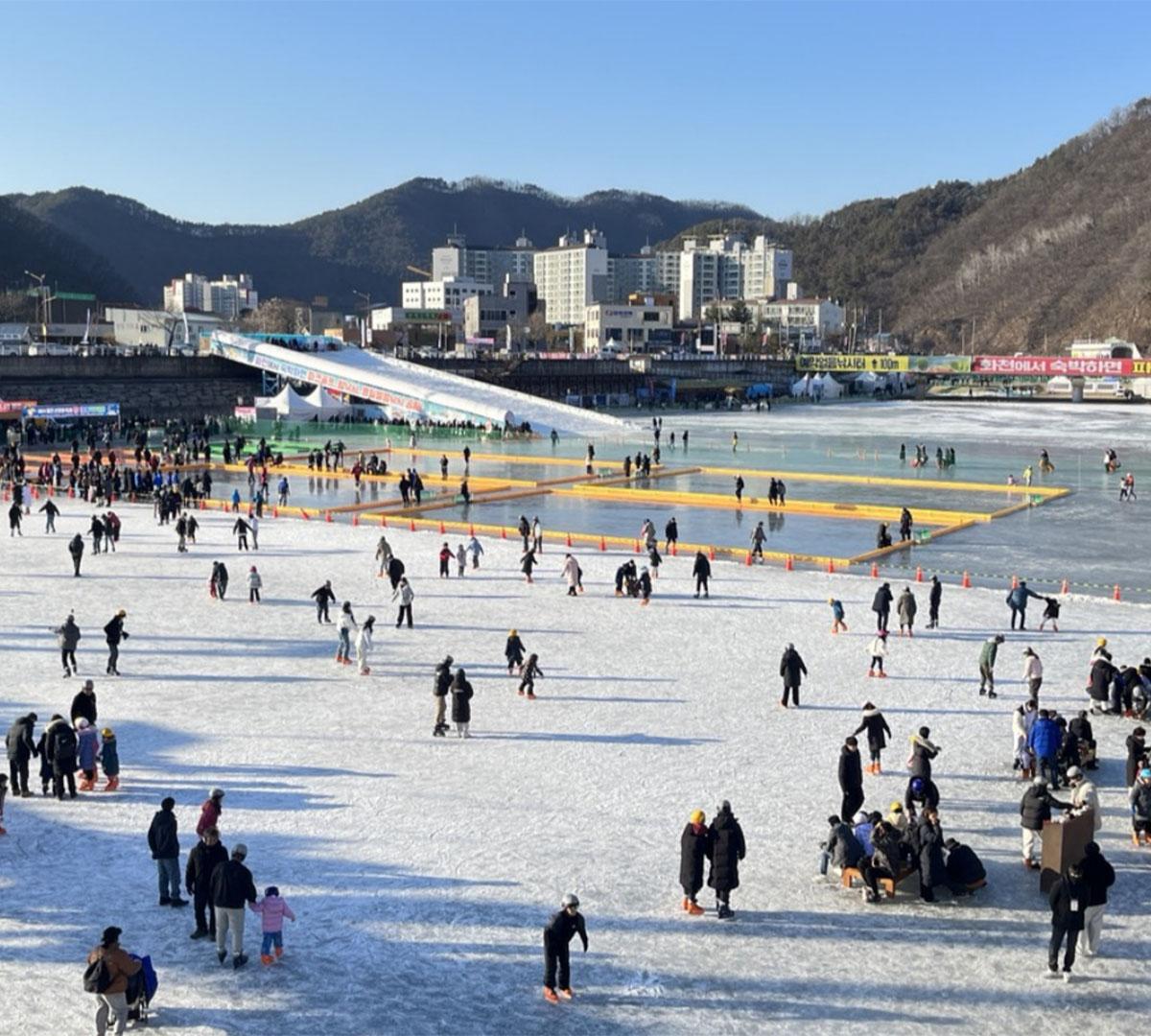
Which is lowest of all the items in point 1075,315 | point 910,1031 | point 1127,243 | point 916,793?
point 910,1031

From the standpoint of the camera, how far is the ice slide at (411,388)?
58.9m

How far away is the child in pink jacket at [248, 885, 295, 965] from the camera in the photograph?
835cm

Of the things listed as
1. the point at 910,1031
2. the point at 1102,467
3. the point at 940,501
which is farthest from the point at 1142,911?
the point at 1102,467

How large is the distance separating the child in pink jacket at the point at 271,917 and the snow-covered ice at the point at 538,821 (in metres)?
0.14

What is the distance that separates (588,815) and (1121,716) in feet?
Result: 21.9

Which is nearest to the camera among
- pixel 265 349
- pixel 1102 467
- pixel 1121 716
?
pixel 1121 716

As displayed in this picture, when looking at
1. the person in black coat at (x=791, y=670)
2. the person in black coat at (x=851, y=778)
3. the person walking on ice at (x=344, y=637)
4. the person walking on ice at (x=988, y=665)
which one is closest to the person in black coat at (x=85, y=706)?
the person walking on ice at (x=344, y=637)

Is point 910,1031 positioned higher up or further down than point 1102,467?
further down

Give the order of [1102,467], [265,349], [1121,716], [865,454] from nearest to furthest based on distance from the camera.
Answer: [1121,716], [1102,467], [865,454], [265,349]

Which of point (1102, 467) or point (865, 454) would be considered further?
point (865, 454)

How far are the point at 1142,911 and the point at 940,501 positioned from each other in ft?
86.9

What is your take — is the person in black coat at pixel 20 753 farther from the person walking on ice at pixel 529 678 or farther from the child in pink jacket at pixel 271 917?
the person walking on ice at pixel 529 678

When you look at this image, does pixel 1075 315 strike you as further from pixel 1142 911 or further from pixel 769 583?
pixel 1142 911

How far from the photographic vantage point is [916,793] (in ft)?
35.3
